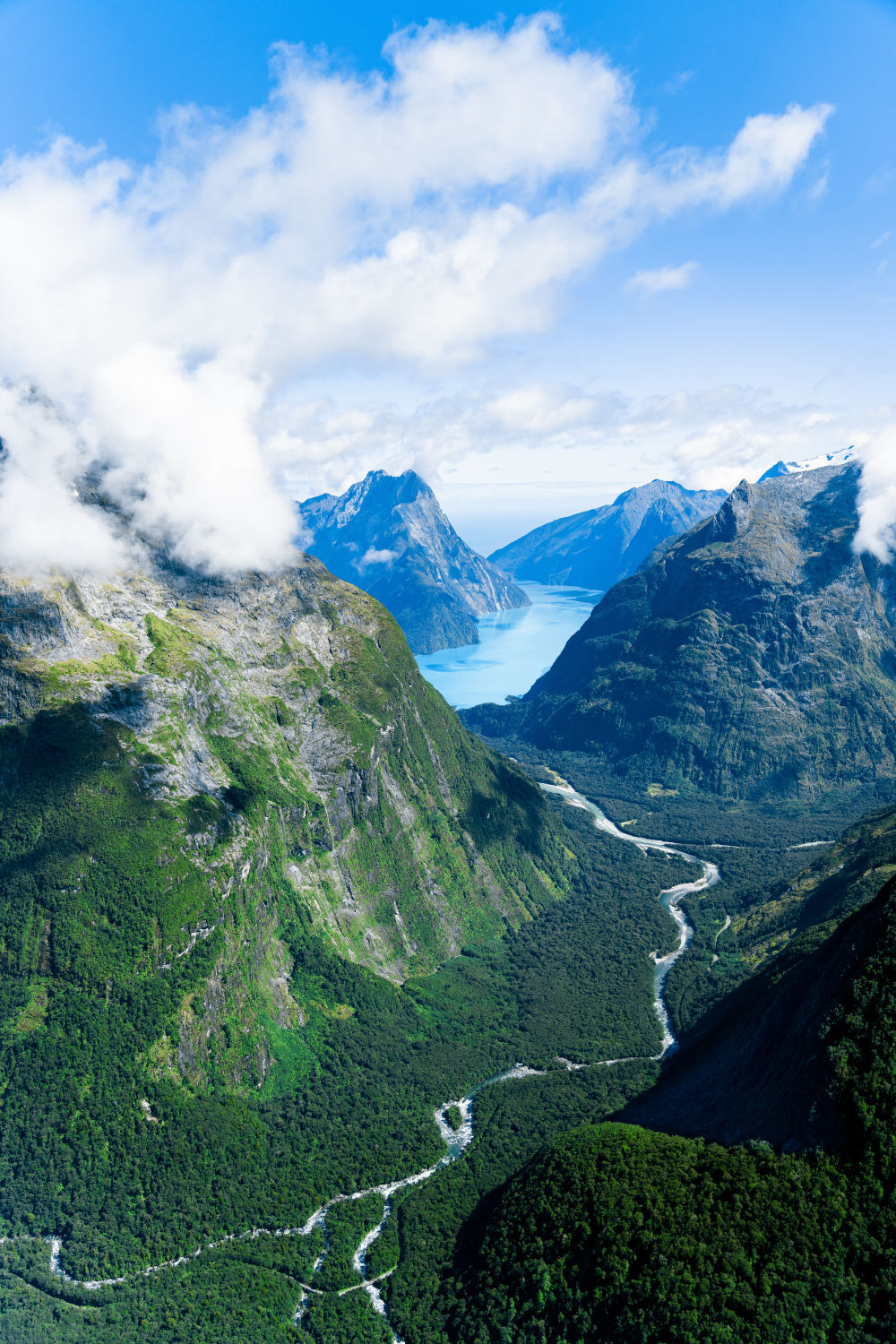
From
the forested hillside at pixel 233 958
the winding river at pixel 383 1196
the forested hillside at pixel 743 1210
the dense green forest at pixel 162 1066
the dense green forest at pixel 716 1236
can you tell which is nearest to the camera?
the dense green forest at pixel 716 1236

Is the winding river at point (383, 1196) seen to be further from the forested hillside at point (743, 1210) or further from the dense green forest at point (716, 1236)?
the forested hillside at point (743, 1210)

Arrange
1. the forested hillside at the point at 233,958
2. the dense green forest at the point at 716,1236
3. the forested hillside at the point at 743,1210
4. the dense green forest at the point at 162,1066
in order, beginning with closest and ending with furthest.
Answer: the dense green forest at the point at 716,1236 < the forested hillside at the point at 743,1210 < the dense green forest at the point at 162,1066 < the forested hillside at the point at 233,958

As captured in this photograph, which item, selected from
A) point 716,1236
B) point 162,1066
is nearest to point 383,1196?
point 162,1066

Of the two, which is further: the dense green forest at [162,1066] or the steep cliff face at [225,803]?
the steep cliff face at [225,803]

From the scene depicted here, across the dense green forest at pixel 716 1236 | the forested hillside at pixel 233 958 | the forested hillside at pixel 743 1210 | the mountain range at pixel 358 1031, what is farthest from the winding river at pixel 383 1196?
the forested hillside at pixel 743 1210

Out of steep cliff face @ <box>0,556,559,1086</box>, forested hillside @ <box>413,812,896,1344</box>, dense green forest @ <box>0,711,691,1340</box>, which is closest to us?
forested hillside @ <box>413,812,896,1344</box>

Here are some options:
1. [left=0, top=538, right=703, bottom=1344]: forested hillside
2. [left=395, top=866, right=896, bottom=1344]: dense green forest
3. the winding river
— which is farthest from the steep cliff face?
[left=395, top=866, right=896, bottom=1344]: dense green forest

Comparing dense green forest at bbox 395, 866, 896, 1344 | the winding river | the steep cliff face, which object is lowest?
the winding river

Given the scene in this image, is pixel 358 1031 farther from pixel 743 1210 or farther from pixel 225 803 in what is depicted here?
pixel 743 1210

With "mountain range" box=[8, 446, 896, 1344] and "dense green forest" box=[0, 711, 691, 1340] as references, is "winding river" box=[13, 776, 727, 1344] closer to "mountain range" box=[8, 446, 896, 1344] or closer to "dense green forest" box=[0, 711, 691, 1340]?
"mountain range" box=[8, 446, 896, 1344]
